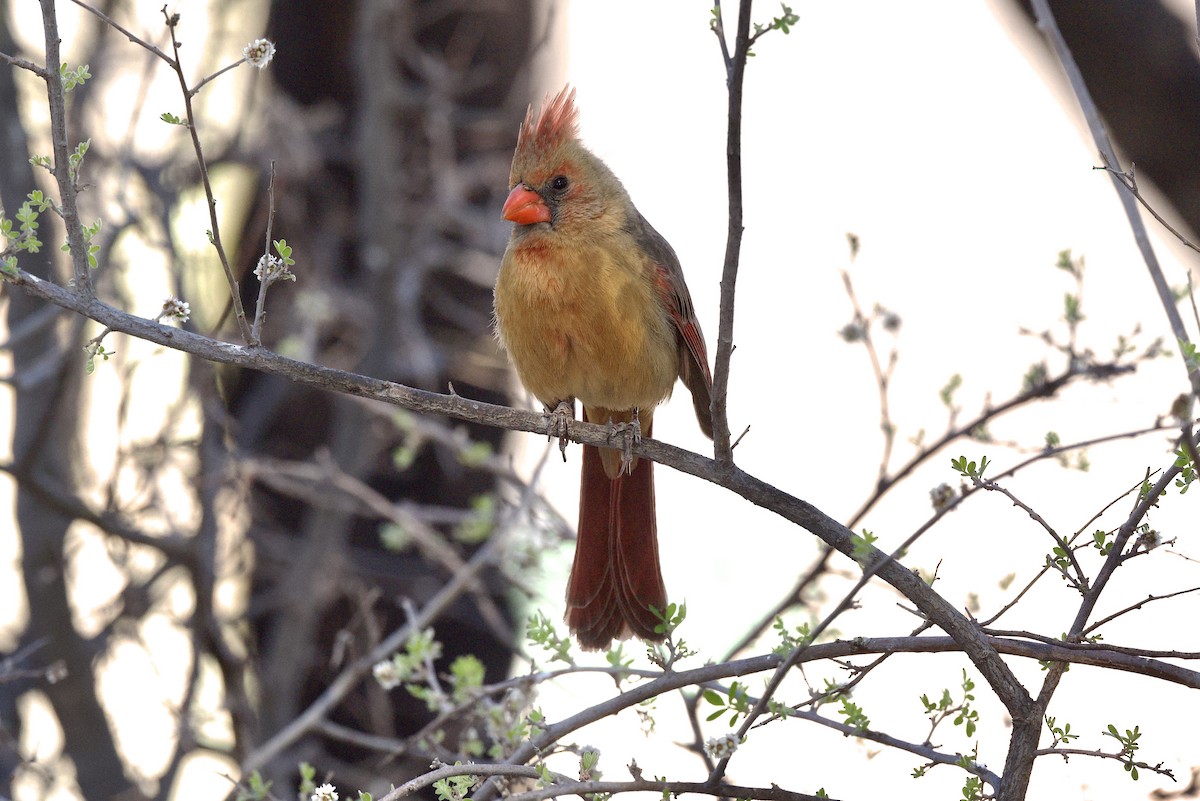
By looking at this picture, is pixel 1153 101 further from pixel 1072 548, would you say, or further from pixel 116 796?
pixel 116 796

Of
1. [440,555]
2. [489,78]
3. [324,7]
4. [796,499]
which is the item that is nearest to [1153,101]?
[796,499]

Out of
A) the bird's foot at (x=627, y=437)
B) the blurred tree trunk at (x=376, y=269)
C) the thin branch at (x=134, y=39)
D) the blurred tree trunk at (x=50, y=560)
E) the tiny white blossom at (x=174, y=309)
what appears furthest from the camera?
the blurred tree trunk at (x=376, y=269)

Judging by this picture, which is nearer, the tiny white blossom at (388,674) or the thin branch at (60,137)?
the thin branch at (60,137)

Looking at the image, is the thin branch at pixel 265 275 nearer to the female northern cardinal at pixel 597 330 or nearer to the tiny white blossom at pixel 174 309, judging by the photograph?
the tiny white blossom at pixel 174 309

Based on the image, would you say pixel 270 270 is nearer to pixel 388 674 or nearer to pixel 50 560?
pixel 388 674

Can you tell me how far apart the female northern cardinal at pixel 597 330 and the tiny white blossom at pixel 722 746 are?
0.65m

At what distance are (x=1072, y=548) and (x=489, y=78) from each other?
4.01 meters

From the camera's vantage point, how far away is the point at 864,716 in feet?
6.26

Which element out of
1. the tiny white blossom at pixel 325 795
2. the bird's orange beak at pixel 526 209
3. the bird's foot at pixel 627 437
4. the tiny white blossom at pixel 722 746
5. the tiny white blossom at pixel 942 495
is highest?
the bird's orange beak at pixel 526 209

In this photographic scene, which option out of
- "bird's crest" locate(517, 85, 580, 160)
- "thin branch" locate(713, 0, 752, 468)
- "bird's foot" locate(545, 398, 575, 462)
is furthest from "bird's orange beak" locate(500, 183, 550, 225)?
"thin branch" locate(713, 0, 752, 468)

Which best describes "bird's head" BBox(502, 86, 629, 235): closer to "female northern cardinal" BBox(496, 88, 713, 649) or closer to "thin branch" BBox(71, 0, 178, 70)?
"female northern cardinal" BBox(496, 88, 713, 649)

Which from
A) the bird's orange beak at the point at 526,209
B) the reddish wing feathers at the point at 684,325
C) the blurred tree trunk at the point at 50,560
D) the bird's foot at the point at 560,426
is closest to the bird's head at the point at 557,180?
the bird's orange beak at the point at 526,209

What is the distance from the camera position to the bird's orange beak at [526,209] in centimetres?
294

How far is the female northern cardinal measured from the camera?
2732 mm
